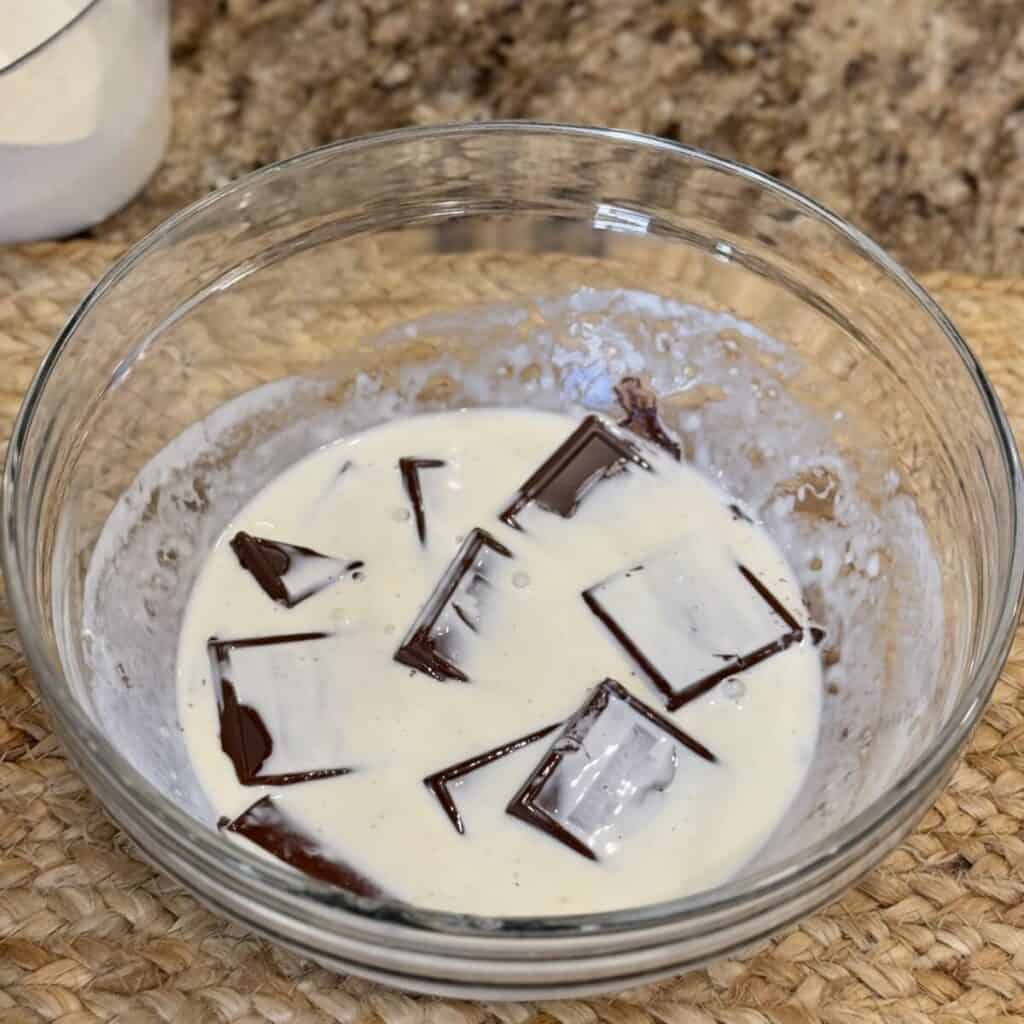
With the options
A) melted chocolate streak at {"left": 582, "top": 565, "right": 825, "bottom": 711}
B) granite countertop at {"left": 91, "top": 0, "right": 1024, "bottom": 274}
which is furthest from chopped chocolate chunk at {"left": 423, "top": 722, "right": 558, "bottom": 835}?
granite countertop at {"left": 91, "top": 0, "right": 1024, "bottom": 274}

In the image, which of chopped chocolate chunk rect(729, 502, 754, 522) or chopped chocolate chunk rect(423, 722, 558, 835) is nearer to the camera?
chopped chocolate chunk rect(423, 722, 558, 835)

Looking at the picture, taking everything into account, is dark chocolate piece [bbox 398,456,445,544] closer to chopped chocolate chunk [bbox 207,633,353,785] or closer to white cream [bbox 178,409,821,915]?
white cream [bbox 178,409,821,915]

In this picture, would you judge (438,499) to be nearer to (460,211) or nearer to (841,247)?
(460,211)

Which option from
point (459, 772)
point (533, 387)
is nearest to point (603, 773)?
point (459, 772)

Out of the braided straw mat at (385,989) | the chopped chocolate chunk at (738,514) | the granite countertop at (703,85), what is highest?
the granite countertop at (703,85)

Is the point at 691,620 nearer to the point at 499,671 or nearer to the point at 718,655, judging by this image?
the point at 718,655

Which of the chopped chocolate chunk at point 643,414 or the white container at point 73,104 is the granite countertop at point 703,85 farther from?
the chopped chocolate chunk at point 643,414

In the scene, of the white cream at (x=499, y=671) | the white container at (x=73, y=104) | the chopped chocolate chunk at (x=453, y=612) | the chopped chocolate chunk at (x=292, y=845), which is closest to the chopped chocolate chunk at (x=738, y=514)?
the white cream at (x=499, y=671)
